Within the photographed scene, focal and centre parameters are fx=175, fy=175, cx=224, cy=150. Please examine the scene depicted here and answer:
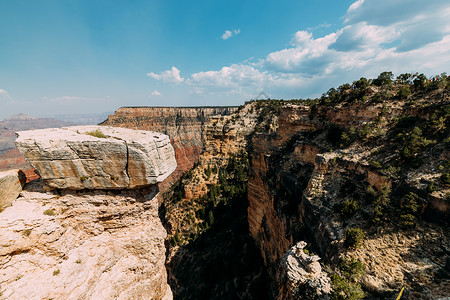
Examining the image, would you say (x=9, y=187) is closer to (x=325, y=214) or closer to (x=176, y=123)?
(x=325, y=214)

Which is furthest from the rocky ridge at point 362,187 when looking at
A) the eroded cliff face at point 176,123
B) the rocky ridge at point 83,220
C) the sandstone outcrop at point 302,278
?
the eroded cliff face at point 176,123

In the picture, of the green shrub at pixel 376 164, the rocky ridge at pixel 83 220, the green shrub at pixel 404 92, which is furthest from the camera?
the green shrub at pixel 404 92

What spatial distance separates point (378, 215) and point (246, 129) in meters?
43.2

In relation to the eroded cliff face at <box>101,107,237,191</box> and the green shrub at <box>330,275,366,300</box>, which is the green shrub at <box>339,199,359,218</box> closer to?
the green shrub at <box>330,275,366,300</box>

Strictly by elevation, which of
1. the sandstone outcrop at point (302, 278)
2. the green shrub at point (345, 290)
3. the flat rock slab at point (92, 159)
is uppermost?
the flat rock slab at point (92, 159)

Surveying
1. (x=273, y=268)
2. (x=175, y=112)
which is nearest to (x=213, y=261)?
(x=273, y=268)

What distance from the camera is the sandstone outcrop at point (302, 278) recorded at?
9.01 meters

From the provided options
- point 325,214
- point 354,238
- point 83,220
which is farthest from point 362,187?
point 83,220

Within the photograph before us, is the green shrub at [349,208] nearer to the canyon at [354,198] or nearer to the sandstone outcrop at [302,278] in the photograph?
the canyon at [354,198]

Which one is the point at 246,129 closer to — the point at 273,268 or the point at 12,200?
the point at 273,268

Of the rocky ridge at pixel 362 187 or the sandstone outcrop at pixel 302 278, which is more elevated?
the rocky ridge at pixel 362 187

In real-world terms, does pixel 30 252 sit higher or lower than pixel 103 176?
lower

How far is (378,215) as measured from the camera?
35.1 ft

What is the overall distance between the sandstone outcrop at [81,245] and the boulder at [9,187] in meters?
0.26
